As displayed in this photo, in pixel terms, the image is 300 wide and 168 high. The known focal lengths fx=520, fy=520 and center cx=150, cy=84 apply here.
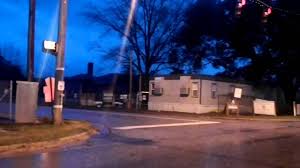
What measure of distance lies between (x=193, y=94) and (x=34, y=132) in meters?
24.9

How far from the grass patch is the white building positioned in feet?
68.6

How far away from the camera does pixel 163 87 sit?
4391 centimetres

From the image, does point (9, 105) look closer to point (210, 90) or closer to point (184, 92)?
point (184, 92)

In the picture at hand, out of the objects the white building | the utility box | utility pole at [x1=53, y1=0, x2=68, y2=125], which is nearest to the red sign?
the utility box

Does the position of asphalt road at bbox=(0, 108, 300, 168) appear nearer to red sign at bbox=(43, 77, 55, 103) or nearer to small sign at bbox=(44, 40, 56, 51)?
red sign at bbox=(43, 77, 55, 103)

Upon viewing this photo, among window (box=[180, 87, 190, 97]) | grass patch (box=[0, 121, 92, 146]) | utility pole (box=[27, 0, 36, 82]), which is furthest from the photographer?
window (box=[180, 87, 190, 97])

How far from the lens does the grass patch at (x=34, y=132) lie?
50.8ft

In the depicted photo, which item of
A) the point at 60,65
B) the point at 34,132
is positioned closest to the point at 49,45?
the point at 60,65

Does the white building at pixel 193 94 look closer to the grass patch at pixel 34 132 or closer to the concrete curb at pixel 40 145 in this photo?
the grass patch at pixel 34 132

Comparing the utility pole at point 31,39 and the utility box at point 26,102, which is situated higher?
the utility pole at point 31,39

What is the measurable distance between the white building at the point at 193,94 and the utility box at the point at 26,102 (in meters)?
21.5

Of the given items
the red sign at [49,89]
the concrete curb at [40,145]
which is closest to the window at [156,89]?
the red sign at [49,89]

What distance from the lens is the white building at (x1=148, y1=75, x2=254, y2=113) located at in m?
40.9

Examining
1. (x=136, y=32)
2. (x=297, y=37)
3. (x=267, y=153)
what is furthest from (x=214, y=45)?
(x=267, y=153)
